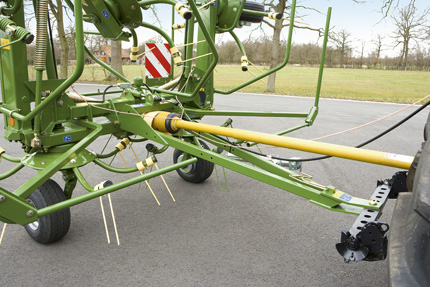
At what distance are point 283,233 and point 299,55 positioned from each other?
166 feet

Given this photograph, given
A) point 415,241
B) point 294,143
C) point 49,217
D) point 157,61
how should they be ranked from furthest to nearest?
point 157,61
point 49,217
point 294,143
point 415,241

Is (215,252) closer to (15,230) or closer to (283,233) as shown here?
(283,233)

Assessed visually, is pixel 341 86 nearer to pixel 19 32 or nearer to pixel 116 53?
pixel 116 53

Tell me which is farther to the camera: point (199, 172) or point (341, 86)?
point (341, 86)

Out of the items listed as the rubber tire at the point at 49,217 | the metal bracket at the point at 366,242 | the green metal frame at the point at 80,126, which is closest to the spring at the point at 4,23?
the green metal frame at the point at 80,126

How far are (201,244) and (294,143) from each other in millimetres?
1231

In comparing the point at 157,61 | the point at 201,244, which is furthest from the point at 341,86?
the point at 201,244

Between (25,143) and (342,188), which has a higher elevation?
(25,143)

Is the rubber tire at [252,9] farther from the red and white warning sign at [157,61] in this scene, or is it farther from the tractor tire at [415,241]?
the tractor tire at [415,241]

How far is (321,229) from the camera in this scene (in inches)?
129

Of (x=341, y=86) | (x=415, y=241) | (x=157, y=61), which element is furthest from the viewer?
(x=341, y=86)


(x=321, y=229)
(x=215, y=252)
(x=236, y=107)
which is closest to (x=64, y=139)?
(x=215, y=252)

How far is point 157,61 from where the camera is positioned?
5.02 meters

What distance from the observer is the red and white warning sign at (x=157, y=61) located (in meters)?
4.97
